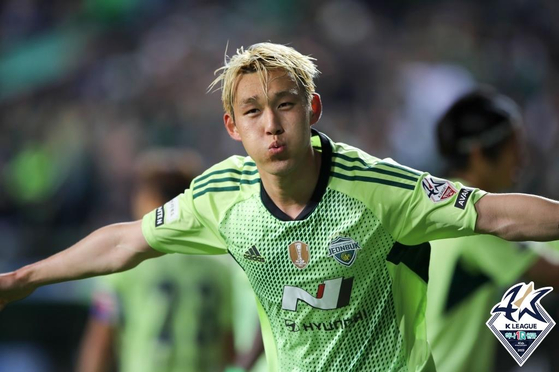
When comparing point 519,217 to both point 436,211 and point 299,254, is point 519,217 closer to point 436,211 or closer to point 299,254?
point 436,211

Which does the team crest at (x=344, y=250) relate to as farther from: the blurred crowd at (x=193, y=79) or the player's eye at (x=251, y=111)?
the blurred crowd at (x=193, y=79)

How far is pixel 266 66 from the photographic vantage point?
9.99 ft

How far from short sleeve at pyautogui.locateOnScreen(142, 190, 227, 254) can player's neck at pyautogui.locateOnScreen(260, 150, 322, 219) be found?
263 mm

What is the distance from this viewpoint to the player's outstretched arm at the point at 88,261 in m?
3.25

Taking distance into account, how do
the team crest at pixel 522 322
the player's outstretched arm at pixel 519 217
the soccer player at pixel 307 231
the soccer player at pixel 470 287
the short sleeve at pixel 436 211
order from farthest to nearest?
the soccer player at pixel 470 287 → the team crest at pixel 522 322 → the soccer player at pixel 307 231 → the short sleeve at pixel 436 211 → the player's outstretched arm at pixel 519 217

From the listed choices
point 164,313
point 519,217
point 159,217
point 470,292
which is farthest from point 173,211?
point 164,313

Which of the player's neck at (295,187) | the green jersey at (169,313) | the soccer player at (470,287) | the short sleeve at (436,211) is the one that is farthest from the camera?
the green jersey at (169,313)

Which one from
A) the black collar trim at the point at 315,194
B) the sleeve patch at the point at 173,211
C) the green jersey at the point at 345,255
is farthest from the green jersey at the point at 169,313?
the black collar trim at the point at 315,194

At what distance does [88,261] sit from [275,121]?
0.87 m

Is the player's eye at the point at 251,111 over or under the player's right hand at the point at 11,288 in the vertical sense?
over

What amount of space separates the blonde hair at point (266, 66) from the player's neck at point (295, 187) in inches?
9.4

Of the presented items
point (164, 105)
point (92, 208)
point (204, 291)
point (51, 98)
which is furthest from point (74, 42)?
point (204, 291)

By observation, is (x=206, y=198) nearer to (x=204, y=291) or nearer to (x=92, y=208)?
(x=204, y=291)

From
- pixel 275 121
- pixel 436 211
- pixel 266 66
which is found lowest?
pixel 436 211
